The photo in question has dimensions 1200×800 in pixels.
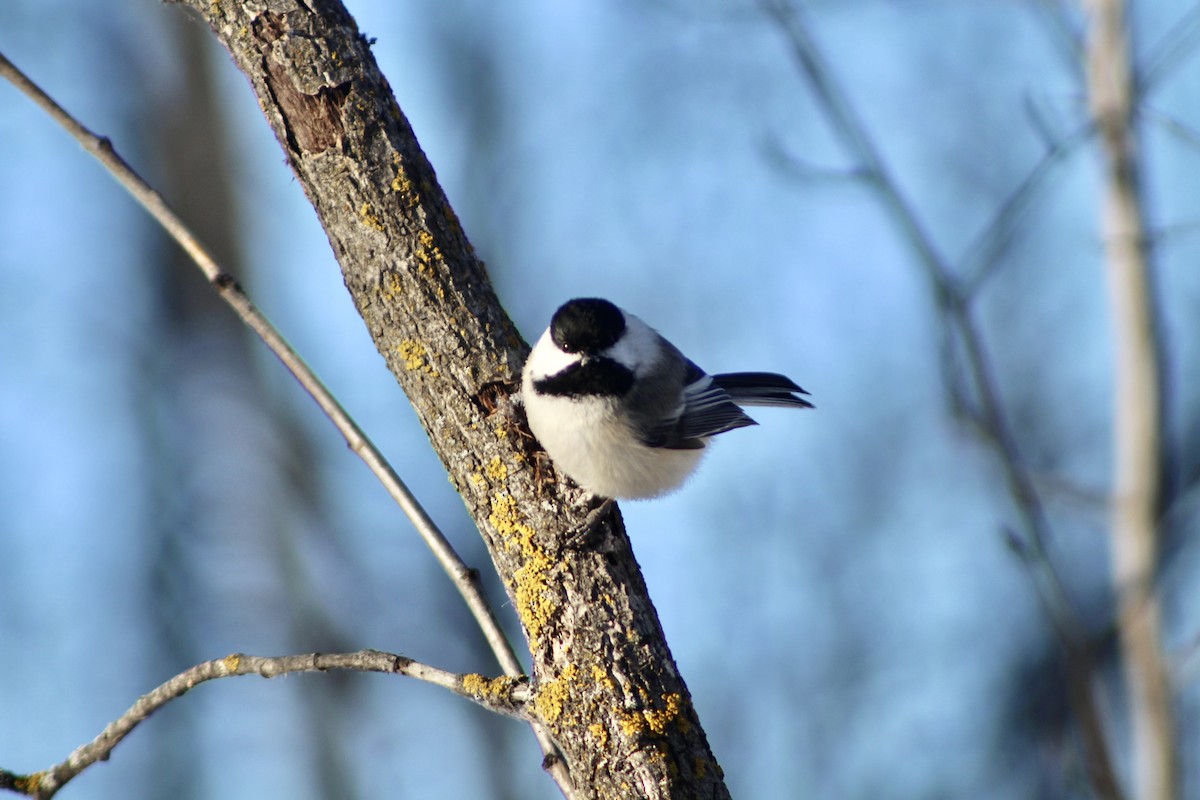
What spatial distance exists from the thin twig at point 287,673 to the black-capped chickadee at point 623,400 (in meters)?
0.44

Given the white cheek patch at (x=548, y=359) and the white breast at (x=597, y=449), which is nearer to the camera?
the white breast at (x=597, y=449)

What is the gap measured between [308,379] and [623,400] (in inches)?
39.6

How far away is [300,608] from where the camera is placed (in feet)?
23.0

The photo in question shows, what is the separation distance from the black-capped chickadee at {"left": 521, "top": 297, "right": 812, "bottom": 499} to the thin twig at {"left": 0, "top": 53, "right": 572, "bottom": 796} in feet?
0.98

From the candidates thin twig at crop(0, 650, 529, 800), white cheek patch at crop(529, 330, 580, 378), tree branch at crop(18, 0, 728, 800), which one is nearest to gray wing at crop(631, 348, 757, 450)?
white cheek patch at crop(529, 330, 580, 378)

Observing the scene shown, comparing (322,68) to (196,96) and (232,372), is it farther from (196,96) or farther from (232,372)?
(196,96)

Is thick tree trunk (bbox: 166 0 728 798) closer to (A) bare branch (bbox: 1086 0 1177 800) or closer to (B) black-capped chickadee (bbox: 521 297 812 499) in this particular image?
(B) black-capped chickadee (bbox: 521 297 812 499)

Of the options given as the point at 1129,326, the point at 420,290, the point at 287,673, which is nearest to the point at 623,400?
the point at 420,290

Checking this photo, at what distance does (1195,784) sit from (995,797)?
4.37 feet

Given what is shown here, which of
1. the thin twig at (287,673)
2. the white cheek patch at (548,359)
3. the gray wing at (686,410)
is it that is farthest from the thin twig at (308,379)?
the gray wing at (686,410)

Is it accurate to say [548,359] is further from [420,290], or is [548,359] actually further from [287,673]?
[287,673]

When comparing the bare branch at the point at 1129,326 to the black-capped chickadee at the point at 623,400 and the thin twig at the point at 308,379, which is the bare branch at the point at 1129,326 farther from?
the thin twig at the point at 308,379

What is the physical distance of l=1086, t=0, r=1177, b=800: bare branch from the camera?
2662 millimetres

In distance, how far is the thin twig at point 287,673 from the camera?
1.82m
